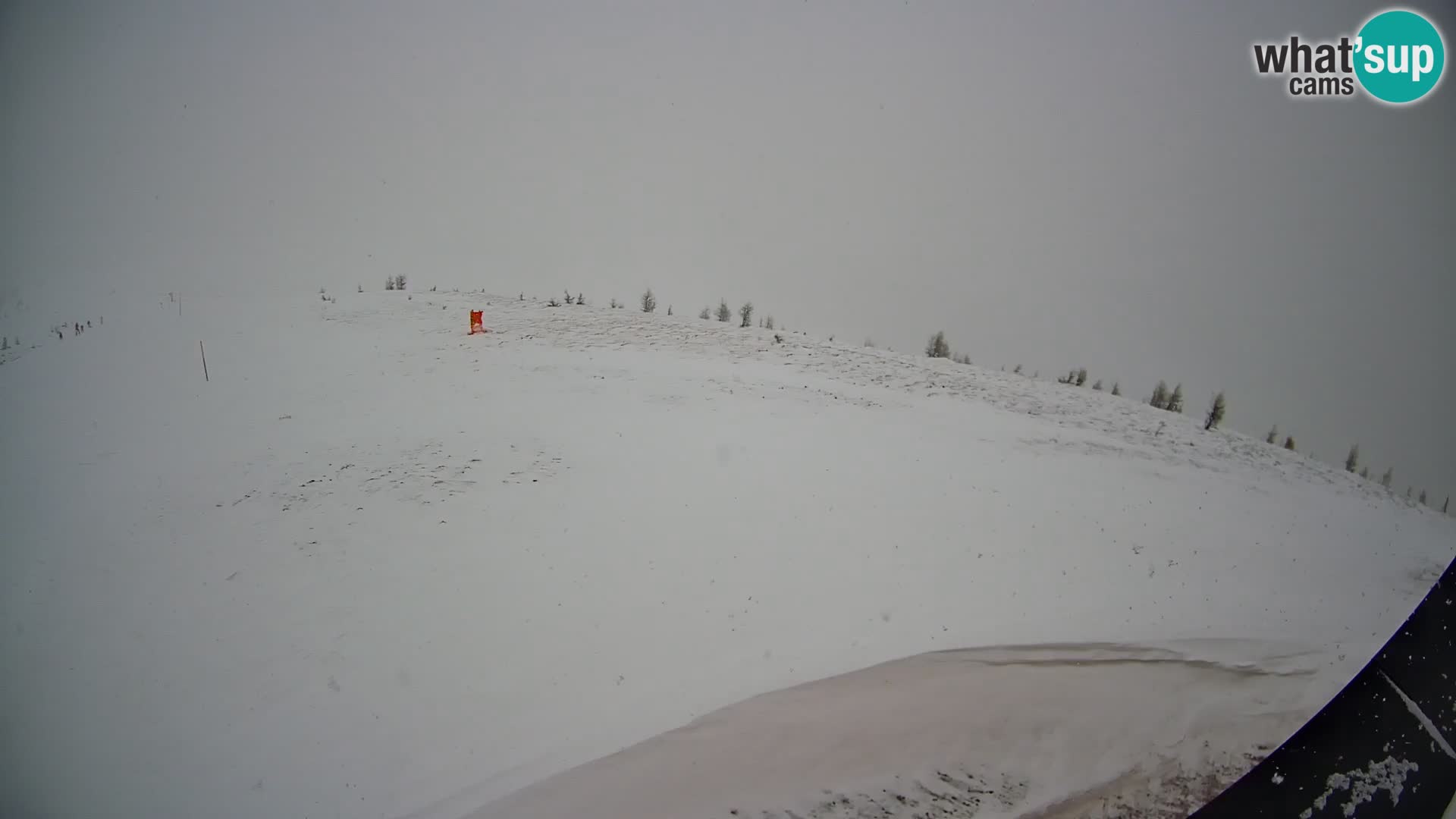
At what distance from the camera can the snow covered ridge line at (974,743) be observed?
4359mm

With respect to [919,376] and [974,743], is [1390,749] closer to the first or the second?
[974,743]

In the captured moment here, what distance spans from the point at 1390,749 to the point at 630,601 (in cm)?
617

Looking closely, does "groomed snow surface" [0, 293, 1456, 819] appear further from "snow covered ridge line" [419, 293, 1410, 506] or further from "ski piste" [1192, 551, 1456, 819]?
"ski piste" [1192, 551, 1456, 819]

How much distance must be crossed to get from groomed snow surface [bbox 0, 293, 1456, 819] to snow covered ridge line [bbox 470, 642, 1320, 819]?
0.03 meters

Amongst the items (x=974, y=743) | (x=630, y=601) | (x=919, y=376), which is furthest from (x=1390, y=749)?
(x=919, y=376)

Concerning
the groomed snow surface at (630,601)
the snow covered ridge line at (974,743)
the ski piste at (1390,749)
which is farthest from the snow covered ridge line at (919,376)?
the ski piste at (1390,749)

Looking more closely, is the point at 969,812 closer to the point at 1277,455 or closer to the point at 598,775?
the point at 598,775

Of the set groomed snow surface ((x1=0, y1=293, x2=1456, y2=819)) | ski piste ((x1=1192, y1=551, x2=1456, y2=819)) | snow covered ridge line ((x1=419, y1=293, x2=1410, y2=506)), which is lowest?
groomed snow surface ((x1=0, y1=293, x2=1456, y2=819))

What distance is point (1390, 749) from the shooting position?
5.24ft

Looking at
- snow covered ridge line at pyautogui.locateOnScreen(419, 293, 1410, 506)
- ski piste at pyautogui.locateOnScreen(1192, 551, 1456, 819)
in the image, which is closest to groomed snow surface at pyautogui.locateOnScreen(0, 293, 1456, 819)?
snow covered ridge line at pyautogui.locateOnScreen(419, 293, 1410, 506)

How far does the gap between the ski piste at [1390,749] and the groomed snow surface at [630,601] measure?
3.30 m

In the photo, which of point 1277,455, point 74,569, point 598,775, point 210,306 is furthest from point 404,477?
point 1277,455

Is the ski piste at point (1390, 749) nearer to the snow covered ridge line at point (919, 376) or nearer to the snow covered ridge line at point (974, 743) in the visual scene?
the snow covered ridge line at point (974, 743)

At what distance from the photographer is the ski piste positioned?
5.18 feet
